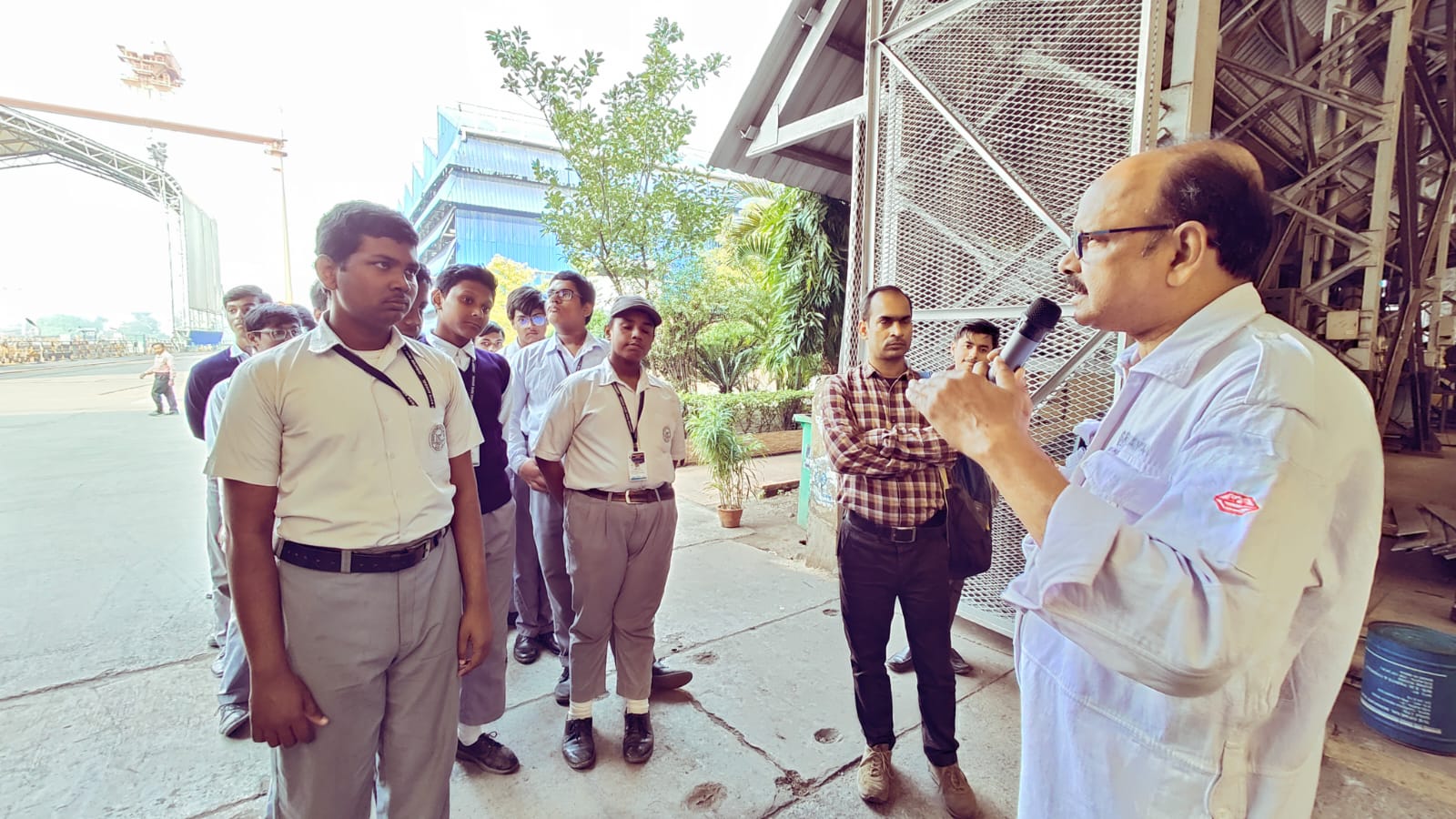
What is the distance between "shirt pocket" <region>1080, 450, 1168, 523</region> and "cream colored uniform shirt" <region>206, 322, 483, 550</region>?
160 cm

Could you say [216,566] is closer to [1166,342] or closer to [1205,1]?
[1166,342]

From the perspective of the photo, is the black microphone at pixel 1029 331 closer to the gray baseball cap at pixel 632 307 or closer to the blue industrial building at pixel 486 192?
the gray baseball cap at pixel 632 307

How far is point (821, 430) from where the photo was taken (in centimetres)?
254

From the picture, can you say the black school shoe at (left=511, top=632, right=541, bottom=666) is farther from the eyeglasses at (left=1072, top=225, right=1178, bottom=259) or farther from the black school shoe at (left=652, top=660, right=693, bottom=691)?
the eyeglasses at (left=1072, top=225, right=1178, bottom=259)

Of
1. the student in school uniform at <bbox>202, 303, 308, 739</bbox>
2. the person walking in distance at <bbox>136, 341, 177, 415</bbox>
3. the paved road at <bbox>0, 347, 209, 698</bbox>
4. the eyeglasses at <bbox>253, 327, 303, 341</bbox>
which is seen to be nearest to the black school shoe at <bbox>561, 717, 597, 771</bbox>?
the student in school uniform at <bbox>202, 303, 308, 739</bbox>

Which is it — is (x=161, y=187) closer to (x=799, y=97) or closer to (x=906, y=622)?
(x=799, y=97)

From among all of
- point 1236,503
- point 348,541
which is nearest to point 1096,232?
point 1236,503

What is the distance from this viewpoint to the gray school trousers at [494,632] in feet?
8.54

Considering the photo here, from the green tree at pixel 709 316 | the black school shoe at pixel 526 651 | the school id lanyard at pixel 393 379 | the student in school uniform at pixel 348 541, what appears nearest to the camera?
the student in school uniform at pixel 348 541

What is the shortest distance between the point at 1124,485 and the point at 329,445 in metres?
1.72

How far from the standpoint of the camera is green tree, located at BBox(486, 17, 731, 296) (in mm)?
6844

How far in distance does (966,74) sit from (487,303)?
116 inches

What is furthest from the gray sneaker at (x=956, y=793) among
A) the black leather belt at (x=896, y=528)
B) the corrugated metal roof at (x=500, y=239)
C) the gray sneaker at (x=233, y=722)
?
the corrugated metal roof at (x=500, y=239)

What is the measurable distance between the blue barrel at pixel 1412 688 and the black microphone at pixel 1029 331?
2.99 m
